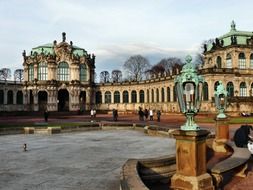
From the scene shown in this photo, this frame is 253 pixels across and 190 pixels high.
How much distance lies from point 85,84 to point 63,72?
6.88 meters

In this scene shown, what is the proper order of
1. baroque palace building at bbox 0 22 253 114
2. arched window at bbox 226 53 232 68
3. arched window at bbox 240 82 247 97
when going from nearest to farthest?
1. arched window at bbox 240 82 247 97
2. arched window at bbox 226 53 232 68
3. baroque palace building at bbox 0 22 253 114

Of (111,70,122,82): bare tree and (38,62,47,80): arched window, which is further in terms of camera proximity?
(111,70,122,82): bare tree

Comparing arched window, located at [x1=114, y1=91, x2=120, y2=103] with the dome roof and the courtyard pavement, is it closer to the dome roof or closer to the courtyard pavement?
the dome roof

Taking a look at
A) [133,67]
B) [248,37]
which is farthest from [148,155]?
[133,67]

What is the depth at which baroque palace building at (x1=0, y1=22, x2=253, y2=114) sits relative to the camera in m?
68.6

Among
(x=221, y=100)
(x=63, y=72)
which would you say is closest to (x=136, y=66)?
(x=63, y=72)

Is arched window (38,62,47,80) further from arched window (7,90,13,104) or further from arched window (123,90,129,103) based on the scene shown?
arched window (123,90,129,103)

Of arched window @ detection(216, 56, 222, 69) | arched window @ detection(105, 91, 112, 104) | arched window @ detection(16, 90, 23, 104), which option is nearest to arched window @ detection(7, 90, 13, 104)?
arched window @ detection(16, 90, 23, 104)

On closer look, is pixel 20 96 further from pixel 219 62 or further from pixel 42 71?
pixel 219 62

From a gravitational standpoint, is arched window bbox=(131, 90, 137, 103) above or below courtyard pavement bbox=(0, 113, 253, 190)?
above

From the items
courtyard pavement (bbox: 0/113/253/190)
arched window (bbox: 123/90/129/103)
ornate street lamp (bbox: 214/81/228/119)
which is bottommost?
courtyard pavement (bbox: 0/113/253/190)

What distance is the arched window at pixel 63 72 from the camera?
86350 millimetres

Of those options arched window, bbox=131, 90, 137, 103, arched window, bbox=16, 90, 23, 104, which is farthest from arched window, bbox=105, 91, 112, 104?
arched window, bbox=16, 90, 23, 104

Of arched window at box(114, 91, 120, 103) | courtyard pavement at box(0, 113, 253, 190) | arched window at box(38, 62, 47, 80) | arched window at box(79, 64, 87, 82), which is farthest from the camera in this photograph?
arched window at box(114, 91, 120, 103)
